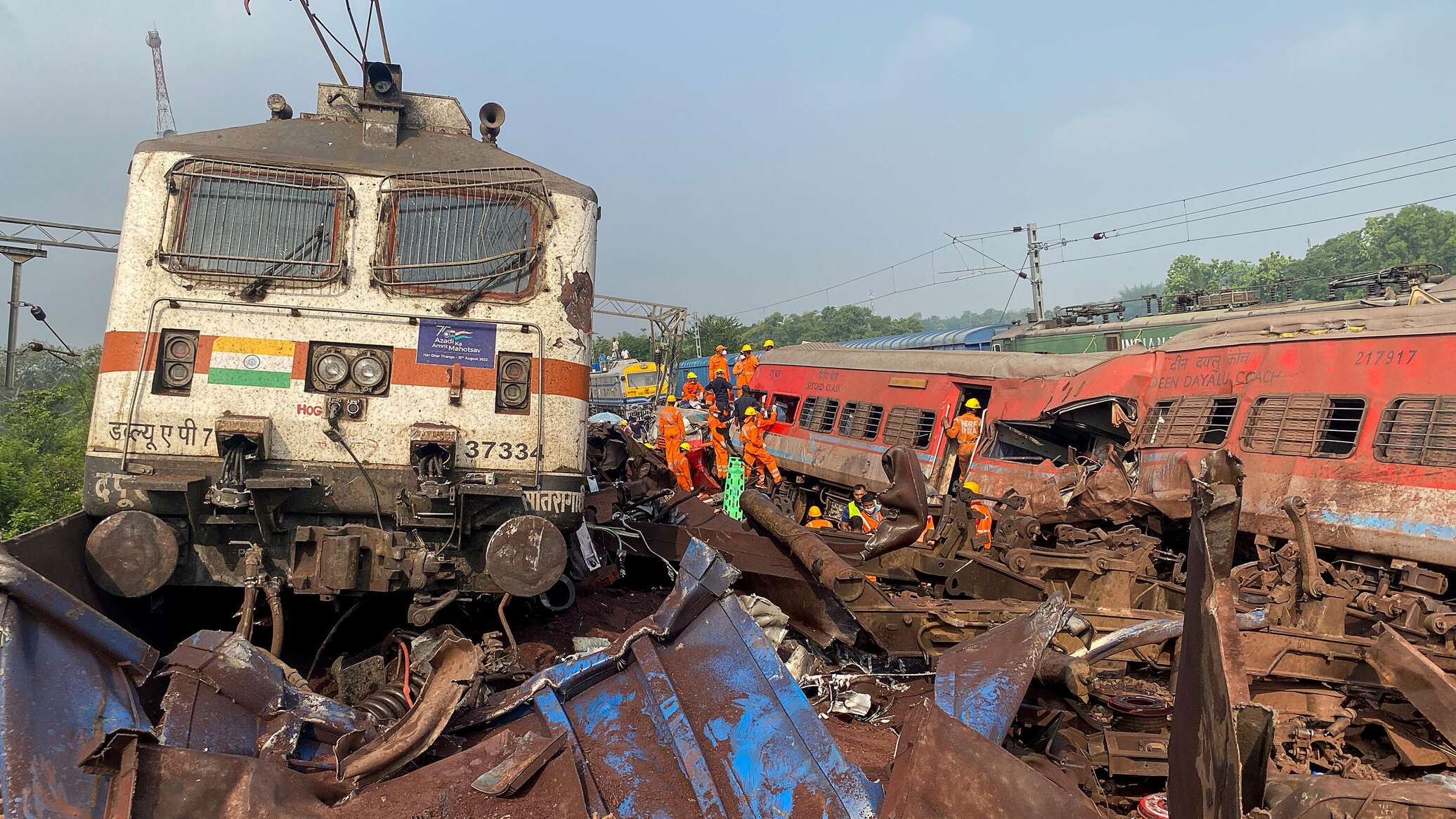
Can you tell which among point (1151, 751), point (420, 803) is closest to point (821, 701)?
point (1151, 751)

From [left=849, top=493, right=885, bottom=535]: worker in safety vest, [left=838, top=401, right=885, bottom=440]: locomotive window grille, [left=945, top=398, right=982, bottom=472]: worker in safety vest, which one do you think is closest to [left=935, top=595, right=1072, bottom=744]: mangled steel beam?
[left=849, top=493, right=885, bottom=535]: worker in safety vest

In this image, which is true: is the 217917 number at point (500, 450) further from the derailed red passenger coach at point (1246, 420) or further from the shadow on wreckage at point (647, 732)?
the derailed red passenger coach at point (1246, 420)

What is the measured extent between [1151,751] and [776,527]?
123 inches

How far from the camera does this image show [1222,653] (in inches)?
95.3

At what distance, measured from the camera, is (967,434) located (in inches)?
484

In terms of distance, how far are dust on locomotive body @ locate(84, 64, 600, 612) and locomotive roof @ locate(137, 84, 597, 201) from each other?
0.02 metres

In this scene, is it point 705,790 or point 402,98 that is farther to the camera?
point 402,98

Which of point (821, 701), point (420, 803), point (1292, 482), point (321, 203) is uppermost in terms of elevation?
point (321, 203)

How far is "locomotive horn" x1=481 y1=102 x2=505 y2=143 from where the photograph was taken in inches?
246

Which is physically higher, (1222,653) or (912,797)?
(1222,653)

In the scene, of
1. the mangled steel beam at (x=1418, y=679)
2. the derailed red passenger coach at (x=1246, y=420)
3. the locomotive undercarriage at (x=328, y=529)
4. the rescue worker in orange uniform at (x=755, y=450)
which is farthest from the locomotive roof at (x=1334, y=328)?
the locomotive undercarriage at (x=328, y=529)

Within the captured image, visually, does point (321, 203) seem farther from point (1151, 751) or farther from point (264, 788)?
point (1151, 751)

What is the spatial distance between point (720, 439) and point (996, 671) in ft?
29.4

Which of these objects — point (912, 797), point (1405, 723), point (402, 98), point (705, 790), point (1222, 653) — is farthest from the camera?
point (402, 98)
